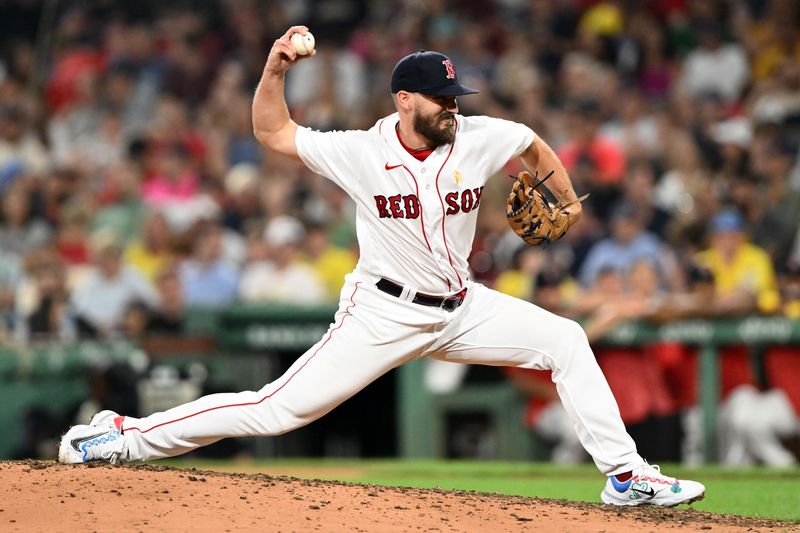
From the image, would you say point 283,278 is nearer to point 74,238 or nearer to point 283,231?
point 283,231

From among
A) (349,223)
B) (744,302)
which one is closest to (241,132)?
(349,223)

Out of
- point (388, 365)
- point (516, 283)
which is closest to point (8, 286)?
point (516, 283)

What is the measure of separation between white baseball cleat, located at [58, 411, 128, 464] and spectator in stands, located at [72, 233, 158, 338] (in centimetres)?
499

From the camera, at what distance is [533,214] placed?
563cm

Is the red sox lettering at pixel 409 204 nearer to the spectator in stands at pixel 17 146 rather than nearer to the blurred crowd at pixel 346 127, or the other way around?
the blurred crowd at pixel 346 127

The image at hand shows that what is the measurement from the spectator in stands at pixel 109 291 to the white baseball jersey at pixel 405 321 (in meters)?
5.25

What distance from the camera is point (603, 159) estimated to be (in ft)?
37.3

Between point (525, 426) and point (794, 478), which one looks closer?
point (794, 478)

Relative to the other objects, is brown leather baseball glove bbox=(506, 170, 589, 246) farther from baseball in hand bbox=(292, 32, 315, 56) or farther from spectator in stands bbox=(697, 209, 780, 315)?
spectator in stands bbox=(697, 209, 780, 315)

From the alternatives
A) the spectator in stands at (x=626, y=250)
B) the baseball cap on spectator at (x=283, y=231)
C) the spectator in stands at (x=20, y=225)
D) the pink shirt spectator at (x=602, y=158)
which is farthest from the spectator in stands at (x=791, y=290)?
the spectator in stands at (x=20, y=225)

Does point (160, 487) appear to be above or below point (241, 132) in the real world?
below

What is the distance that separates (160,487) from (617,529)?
1.78 meters

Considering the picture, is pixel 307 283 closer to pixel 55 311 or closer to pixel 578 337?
pixel 55 311

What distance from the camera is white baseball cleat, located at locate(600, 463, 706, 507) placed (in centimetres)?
548
